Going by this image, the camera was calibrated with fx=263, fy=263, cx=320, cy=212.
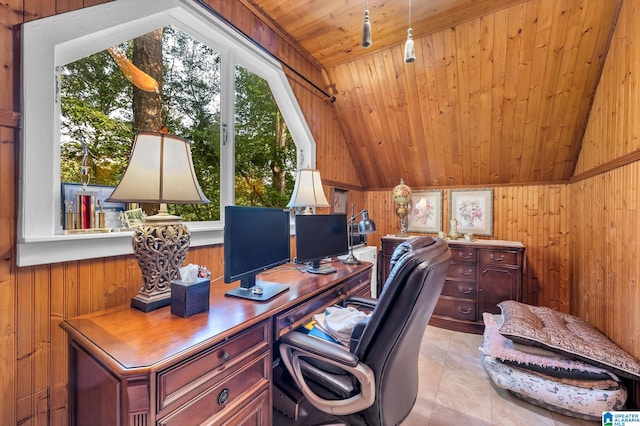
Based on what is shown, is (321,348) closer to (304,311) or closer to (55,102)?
(304,311)

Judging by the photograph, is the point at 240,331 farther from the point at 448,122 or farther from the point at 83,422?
the point at 448,122

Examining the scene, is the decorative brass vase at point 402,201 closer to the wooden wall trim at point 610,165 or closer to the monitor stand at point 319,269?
the wooden wall trim at point 610,165

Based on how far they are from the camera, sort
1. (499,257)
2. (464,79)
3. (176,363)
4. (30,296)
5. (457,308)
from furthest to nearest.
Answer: (457,308) → (499,257) → (464,79) → (30,296) → (176,363)

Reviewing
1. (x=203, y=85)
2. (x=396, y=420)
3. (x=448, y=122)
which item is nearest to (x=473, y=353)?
(x=396, y=420)

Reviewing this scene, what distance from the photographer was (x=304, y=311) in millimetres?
1417

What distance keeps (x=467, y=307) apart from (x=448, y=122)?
2.04 metres

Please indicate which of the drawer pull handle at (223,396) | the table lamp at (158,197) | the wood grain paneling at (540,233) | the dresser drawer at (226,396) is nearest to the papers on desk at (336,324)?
the dresser drawer at (226,396)

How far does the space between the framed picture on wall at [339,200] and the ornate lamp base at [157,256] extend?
2145 millimetres

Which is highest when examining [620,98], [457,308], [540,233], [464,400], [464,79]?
[464,79]

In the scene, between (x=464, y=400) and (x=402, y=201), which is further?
(x=402, y=201)

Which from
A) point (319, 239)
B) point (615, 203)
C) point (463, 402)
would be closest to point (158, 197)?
point (319, 239)

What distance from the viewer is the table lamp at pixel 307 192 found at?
2119 mm

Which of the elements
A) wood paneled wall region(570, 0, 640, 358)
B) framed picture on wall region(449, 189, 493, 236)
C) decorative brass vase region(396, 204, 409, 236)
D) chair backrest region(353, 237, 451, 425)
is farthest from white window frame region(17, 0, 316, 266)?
framed picture on wall region(449, 189, 493, 236)

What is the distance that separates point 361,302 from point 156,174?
1392 millimetres
